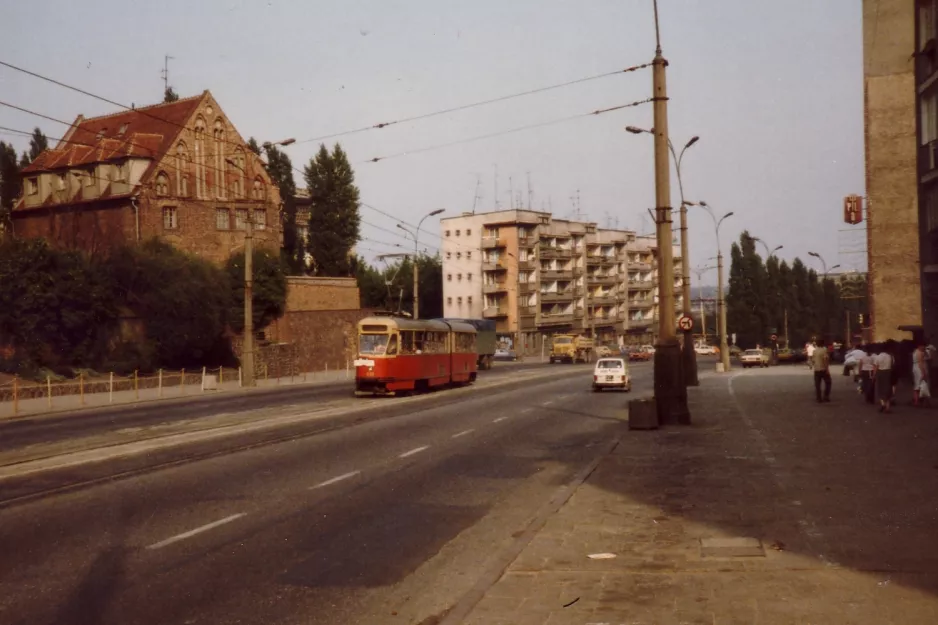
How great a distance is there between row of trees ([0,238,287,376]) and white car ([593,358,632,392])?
22.6 metres

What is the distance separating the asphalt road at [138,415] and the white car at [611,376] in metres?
10.5

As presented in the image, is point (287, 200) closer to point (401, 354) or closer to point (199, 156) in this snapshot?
point (199, 156)

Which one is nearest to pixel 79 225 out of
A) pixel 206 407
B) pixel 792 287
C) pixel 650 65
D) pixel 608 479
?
pixel 206 407

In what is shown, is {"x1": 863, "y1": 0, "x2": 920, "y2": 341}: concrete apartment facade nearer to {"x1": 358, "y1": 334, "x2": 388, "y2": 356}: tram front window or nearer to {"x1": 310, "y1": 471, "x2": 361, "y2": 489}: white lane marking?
{"x1": 358, "y1": 334, "x2": 388, "y2": 356}: tram front window

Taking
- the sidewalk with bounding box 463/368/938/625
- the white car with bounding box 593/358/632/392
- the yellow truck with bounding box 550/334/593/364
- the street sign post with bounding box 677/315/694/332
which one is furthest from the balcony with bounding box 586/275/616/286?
the sidewalk with bounding box 463/368/938/625

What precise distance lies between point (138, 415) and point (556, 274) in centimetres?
10037

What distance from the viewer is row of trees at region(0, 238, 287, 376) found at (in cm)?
4469

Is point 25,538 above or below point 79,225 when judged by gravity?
below

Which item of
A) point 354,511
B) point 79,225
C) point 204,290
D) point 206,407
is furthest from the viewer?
point 79,225

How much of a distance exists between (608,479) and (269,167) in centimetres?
7157

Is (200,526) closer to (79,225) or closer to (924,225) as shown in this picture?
(924,225)

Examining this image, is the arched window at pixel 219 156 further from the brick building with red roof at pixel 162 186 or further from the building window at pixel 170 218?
the building window at pixel 170 218

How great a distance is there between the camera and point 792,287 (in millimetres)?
117938

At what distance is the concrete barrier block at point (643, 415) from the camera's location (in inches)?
888
